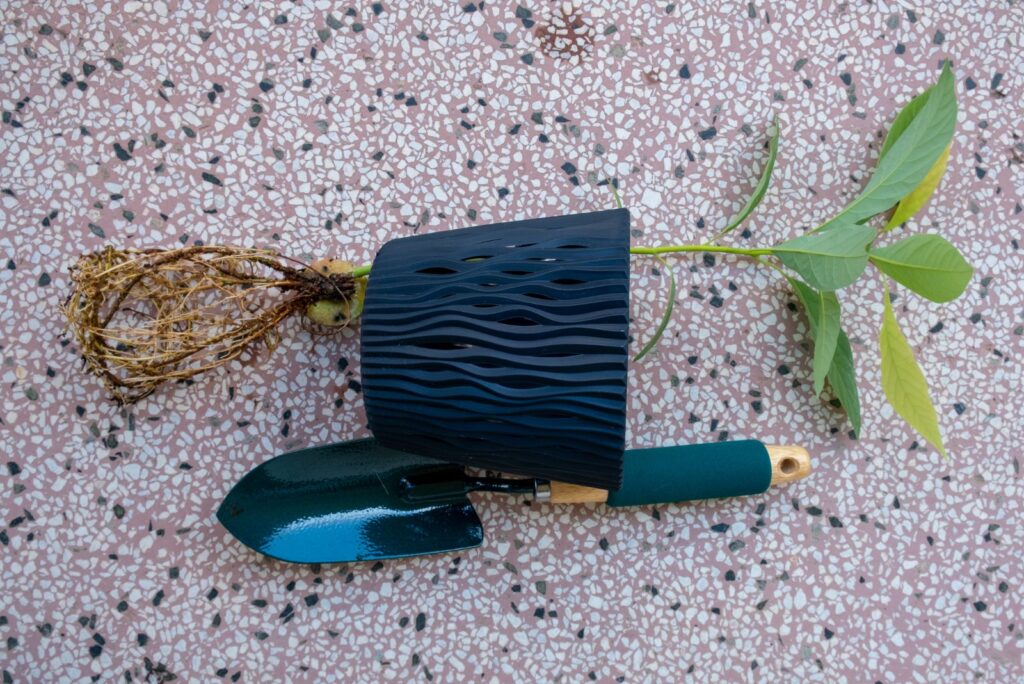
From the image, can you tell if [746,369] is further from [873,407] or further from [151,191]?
[151,191]

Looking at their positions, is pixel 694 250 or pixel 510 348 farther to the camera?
pixel 694 250

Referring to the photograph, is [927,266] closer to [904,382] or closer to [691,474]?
[904,382]

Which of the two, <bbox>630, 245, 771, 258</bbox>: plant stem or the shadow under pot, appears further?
<bbox>630, 245, 771, 258</bbox>: plant stem

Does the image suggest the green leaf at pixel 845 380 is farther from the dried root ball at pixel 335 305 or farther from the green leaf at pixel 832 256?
the dried root ball at pixel 335 305

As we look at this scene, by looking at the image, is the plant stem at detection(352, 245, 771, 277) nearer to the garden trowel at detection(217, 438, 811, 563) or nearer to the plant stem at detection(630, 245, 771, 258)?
the plant stem at detection(630, 245, 771, 258)

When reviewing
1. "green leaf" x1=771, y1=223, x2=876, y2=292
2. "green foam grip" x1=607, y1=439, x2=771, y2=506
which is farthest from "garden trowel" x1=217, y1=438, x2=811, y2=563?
"green leaf" x1=771, y1=223, x2=876, y2=292

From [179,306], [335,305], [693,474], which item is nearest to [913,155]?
[693,474]
